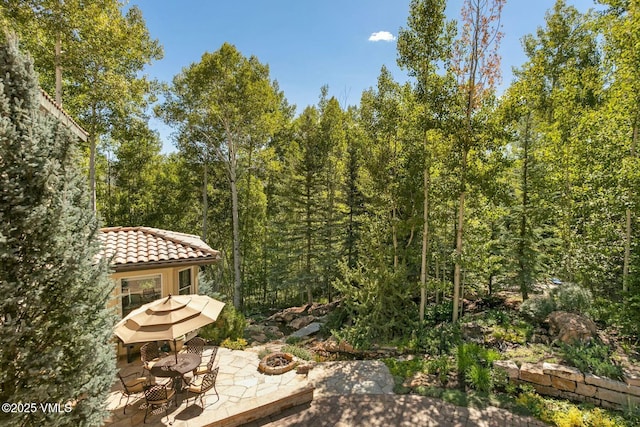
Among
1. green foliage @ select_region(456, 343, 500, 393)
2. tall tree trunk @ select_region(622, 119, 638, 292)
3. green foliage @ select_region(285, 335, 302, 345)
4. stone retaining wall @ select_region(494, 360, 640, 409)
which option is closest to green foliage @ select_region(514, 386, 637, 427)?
stone retaining wall @ select_region(494, 360, 640, 409)

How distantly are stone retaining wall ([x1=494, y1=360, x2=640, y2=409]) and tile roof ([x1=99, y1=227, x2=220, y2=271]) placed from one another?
8.38 m

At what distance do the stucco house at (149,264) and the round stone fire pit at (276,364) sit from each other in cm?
321

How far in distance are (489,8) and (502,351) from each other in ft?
32.0

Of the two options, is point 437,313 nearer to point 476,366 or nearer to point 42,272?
point 476,366

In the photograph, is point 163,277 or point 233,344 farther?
point 233,344

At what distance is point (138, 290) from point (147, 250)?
111cm

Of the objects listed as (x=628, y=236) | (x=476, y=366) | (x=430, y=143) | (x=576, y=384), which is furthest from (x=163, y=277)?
(x=628, y=236)

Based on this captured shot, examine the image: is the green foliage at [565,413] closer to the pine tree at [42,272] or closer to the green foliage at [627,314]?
the green foliage at [627,314]

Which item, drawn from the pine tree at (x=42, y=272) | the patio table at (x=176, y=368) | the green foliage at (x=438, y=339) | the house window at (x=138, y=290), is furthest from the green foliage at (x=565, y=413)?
the house window at (x=138, y=290)

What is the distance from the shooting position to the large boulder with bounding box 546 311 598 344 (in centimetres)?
743

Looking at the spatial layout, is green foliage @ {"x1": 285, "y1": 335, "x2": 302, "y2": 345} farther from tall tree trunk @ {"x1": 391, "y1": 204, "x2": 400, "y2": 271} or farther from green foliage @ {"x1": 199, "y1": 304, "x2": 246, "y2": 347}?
tall tree trunk @ {"x1": 391, "y1": 204, "x2": 400, "y2": 271}

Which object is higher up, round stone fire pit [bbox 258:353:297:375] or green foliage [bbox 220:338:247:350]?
round stone fire pit [bbox 258:353:297:375]

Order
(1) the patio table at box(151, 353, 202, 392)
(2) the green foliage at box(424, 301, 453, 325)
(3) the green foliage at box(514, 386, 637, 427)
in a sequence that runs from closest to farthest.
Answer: (3) the green foliage at box(514, 386, 637, 427), (1) the patio table at box(151, 353, 202, 392), (2) the green foliage at box(424, 301, 453, 325)

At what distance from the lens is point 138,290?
26.8ft
